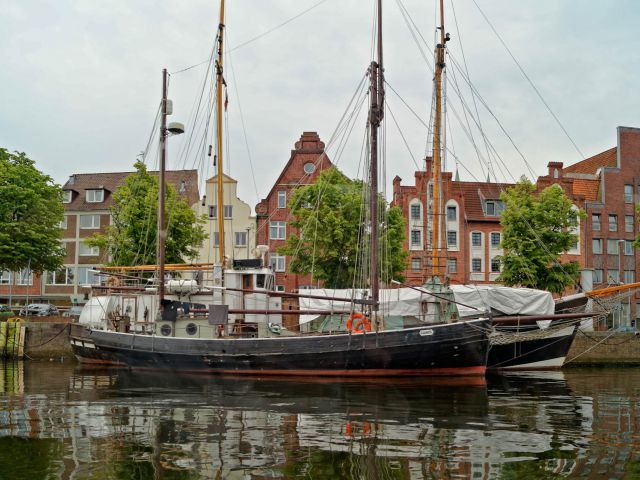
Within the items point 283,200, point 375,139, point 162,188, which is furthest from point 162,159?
point 283,200

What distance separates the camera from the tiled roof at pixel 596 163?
62500mm

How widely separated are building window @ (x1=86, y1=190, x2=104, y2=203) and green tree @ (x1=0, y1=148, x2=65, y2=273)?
17.0 m

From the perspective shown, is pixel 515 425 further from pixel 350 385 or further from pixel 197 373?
pixel 197 373

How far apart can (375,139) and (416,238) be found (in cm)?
2925

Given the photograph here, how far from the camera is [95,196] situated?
64.0 m

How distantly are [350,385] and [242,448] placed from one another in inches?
487

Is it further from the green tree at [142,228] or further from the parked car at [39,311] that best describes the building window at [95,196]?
the green tree at [142,228]

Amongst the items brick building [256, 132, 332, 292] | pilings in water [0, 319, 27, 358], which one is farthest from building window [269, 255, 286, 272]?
pilings in water [0, 319, 27, 358]

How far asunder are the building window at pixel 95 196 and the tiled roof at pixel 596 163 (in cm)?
4748

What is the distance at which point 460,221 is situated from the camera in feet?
189

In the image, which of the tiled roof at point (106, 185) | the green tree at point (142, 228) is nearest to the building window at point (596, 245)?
the green tree at point (142, 228)

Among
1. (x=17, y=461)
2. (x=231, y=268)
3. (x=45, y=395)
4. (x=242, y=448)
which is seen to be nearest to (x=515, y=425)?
(x=242, y=448)

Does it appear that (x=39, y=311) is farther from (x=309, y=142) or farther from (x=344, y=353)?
(x=344, y=353)

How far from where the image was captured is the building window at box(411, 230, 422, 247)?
57000mm
